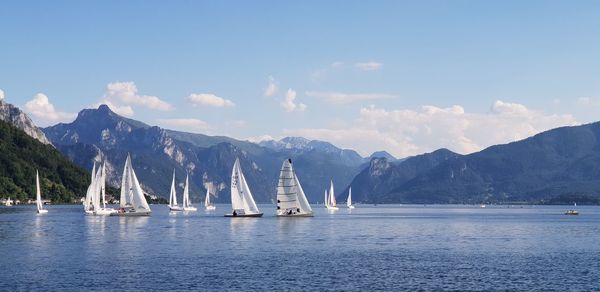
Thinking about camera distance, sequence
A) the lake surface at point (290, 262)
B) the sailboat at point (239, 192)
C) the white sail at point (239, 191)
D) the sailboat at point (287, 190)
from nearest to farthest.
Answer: the lake surface at point (290, 262), the white sail at point (239, 191), the sailboat at point (239, 192), the sailboat at point (287, 190)

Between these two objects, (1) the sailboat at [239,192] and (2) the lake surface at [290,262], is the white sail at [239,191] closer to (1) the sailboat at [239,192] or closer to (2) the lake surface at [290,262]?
(1) the sailboat at [239,192]

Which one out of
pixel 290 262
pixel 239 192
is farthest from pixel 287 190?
pixel 290 262

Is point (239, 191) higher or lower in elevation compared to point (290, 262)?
higher

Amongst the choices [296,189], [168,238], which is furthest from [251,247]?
[296,189]

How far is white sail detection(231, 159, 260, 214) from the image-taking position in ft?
598

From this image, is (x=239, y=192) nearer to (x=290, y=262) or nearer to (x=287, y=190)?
(x=287, y=190)

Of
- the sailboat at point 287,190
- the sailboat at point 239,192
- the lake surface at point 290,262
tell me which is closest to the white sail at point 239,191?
the sailboat at point 239,192

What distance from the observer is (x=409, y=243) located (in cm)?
11919

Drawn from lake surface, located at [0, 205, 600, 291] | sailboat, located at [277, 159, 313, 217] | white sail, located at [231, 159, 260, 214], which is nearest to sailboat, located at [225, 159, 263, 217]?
white sail, located at [231, 159, 260, 214]

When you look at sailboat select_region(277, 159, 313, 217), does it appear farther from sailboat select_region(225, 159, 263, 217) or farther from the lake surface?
the lake surface

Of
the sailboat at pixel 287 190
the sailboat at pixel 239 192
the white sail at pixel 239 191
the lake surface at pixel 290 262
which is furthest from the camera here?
the sailboat at pixel 287 190

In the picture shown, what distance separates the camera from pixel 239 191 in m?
187

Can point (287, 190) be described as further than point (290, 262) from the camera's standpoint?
Yes

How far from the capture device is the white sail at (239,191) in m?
182
